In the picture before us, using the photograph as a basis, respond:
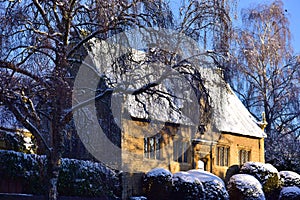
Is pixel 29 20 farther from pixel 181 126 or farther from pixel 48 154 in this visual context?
pixel 181 126

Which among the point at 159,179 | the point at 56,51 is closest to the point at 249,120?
the point at 159,179

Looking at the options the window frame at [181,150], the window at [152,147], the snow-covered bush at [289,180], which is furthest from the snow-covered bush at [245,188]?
the window at [152,147]

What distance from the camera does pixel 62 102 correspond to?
11.7 metres

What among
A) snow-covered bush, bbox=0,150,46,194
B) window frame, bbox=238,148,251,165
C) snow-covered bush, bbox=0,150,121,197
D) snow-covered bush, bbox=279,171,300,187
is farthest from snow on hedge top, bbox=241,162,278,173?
snow-covered bush, bbox=0,150,46,194

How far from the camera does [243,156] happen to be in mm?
29344

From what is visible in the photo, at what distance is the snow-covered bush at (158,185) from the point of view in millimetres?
19672

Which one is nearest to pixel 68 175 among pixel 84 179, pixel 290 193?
pixel 84 179

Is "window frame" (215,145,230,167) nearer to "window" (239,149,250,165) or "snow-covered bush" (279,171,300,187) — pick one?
"window" (239,149,250,165)

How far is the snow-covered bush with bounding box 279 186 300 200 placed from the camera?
79.2 feet

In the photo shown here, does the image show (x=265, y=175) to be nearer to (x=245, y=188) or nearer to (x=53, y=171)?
(x=245, y=188)

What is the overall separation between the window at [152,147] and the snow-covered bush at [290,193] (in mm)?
6137

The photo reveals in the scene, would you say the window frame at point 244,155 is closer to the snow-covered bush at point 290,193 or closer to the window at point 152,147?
the snow-covered bush at point 290,193

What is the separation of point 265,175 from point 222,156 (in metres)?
3.92

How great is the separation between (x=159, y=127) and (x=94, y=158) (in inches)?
241
